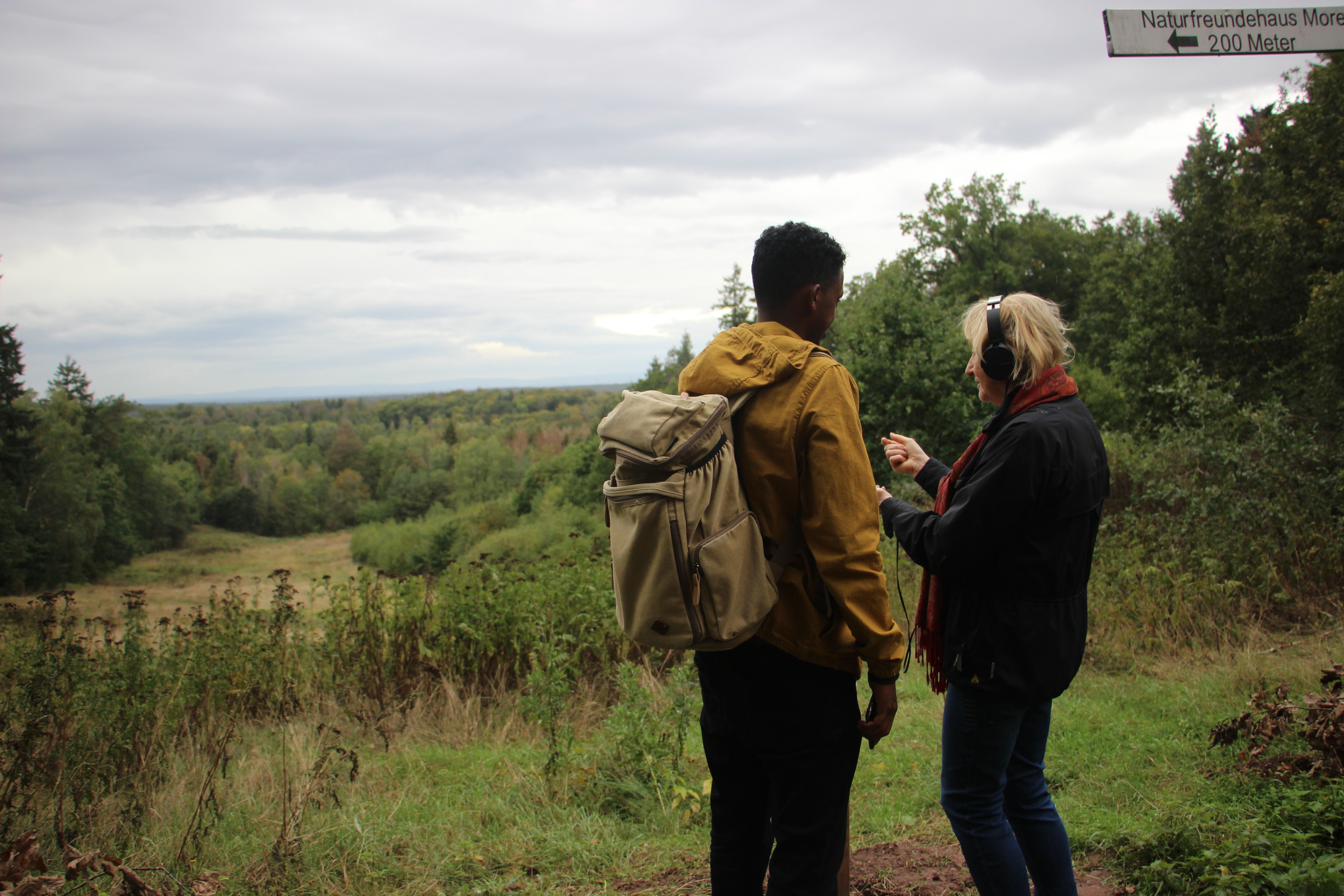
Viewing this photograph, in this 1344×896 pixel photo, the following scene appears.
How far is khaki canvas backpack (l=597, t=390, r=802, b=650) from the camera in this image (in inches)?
69.4

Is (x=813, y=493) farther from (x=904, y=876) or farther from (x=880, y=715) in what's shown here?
(x=904, y=876)

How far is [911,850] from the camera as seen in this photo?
3.06 m

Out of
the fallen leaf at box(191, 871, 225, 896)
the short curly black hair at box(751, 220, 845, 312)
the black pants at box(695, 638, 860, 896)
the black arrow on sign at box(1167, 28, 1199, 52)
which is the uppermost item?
the black arrow on sign at box(1167, 28, 1199, 52)

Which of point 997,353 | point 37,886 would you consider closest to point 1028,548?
point 997,353

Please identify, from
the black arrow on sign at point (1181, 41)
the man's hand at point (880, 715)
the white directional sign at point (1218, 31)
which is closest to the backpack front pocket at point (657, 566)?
the man's hand at point (880, 715)

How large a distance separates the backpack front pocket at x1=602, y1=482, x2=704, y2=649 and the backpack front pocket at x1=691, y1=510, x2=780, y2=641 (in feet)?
0.08

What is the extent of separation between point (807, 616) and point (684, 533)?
385 mm

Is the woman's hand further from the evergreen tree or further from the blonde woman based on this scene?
the evergreen tree

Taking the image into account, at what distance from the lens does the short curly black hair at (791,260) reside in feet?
6.66

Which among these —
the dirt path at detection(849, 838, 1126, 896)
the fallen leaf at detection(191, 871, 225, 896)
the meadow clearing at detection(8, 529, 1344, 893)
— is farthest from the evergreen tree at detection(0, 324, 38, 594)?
the dirt path at detection(849, 838, 1126, 896)

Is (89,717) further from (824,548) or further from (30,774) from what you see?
(824,548)

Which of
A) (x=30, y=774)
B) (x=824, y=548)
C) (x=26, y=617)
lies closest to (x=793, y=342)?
(x=824, y=548)

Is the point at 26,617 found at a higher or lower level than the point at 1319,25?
lower

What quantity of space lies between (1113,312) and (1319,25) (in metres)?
34.2
